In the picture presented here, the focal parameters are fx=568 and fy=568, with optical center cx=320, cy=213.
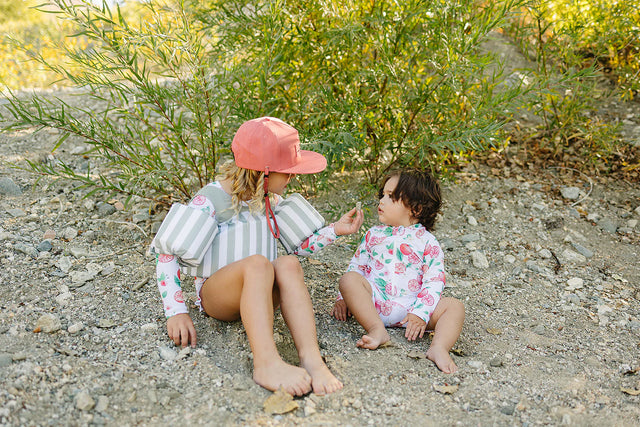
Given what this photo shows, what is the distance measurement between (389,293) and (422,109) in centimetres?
104

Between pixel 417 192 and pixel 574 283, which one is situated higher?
pixel 417 192

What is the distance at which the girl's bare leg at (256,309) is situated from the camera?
1.85 m

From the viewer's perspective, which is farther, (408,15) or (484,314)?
(408,15)

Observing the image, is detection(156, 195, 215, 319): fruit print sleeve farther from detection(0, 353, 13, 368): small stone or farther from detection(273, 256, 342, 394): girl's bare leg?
detection(0, 353, 13, 368): small stone

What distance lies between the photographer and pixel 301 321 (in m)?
2.02

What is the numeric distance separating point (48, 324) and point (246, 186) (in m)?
0.88

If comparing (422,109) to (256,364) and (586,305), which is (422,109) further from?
(256,364)

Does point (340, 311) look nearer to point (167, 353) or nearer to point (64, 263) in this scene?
point (167, 353)

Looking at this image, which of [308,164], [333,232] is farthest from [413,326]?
[308,164]

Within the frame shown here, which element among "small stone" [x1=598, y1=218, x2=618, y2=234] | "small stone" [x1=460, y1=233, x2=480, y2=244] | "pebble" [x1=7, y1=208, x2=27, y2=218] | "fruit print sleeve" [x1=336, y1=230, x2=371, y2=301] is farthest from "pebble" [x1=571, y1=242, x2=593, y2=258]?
"pebble" [x1=7, y1=208, x2=27, y2=218]

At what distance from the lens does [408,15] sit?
2744 millimetres

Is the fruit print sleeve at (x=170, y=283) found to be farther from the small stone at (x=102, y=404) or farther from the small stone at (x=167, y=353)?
the small stone at (x=102, y=404)

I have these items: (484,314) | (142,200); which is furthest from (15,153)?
(484,314)

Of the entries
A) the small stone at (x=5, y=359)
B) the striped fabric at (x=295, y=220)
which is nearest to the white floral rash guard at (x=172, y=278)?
the striped fabric at (x=295, y=220)
